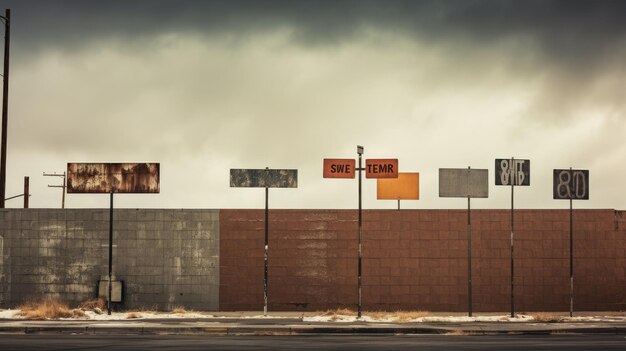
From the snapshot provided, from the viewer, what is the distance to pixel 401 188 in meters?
32.2

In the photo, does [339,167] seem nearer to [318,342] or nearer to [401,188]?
[401,188]

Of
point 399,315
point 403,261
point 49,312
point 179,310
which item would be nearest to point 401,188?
point 403,261

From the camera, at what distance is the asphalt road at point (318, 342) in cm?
1708

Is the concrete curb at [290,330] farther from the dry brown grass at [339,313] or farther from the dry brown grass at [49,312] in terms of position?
the dry brown grass at [339,313]

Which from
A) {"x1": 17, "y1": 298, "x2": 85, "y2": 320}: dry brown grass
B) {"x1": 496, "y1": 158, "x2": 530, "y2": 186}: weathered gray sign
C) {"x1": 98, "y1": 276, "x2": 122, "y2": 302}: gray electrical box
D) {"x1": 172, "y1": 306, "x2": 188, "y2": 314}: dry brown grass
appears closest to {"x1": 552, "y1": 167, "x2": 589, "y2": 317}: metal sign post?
{"x1": 496, "y1": 158, "x2": 530, "y2": 186}: weathered gray sign

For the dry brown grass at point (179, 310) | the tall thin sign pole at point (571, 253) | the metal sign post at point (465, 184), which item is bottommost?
the dry brown grass at point (179, 310)

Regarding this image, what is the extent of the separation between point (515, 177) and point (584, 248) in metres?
4.42

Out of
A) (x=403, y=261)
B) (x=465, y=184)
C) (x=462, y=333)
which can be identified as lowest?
(x=462, y=333)

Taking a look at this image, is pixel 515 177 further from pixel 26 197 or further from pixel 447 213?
pixel 26 197

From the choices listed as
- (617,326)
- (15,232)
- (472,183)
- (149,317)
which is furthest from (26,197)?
(617,326)

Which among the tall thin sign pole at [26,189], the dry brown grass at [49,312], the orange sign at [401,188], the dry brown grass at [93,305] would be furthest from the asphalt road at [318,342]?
the tall thin sign pole at [26,189]

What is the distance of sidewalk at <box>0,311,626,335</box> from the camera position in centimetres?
2139

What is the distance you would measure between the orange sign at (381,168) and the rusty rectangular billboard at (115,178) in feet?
23.2

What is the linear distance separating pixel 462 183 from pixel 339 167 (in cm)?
395
